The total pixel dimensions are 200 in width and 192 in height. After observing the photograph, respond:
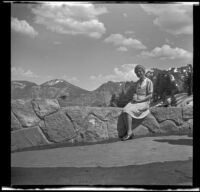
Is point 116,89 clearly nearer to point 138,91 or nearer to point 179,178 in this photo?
point 138,91

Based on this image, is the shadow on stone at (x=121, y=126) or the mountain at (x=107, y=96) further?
the shadow on stone at (x=121, y=126)

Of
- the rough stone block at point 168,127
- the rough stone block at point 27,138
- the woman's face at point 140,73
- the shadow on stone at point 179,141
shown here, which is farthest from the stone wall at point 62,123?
the woman's face at point 140,73

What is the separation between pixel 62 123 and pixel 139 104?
4.09ft

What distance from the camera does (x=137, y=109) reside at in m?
4.59

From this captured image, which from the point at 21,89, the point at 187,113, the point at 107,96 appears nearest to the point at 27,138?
the point at 21,89

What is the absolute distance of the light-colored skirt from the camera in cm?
457

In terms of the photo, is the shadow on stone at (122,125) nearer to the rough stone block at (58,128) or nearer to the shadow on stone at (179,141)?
the shadow on stone at (179,141)

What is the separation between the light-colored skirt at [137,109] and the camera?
4.57 metres

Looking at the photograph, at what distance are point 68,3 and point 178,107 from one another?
2.63m

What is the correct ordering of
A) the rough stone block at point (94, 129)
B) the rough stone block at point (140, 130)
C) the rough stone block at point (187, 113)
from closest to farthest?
the rough stone block at point (94, 129) < the rough stone block at point (140, 130) < the rough stone block at point (187, 113)

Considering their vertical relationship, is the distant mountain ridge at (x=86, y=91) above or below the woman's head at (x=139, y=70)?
below

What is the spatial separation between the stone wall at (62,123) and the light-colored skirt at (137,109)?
10 centimetres

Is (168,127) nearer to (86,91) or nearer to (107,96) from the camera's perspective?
(107,96)

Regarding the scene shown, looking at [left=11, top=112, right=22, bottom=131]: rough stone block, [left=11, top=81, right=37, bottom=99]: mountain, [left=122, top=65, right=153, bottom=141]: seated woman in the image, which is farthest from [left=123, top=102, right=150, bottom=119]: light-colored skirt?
[left=11, top=112, right=22, bottom=131]: rough stone block
